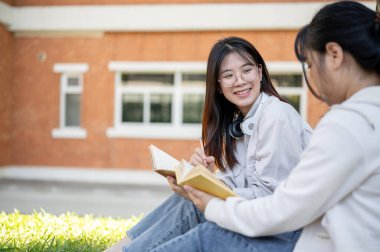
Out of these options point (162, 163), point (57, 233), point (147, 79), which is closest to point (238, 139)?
point (162, 163)

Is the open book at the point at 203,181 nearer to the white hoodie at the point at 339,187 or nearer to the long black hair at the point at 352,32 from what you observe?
the white hoodie at the point at 339,187

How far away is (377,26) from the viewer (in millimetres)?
1566

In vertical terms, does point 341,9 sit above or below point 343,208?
above

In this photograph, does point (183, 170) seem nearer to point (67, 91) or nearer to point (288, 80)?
point (288, 80)

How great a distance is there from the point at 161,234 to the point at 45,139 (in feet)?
32.2

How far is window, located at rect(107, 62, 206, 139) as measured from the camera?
1089 centimetres

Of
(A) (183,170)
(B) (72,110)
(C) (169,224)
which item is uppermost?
(A) (183,170)

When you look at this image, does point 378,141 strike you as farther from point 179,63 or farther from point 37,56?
point 37,56

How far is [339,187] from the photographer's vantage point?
4.81 ft

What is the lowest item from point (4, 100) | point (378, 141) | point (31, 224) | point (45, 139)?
point (45, 139)

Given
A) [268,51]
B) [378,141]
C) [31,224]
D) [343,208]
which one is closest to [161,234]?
[343,208]

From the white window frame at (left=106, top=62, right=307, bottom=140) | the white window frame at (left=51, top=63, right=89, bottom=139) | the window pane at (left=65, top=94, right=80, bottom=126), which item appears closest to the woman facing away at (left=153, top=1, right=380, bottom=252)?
the white window frame at (left=106, top=62, right=307, bottom=140)

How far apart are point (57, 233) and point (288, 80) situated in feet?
25.2

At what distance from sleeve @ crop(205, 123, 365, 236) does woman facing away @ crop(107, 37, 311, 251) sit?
33 cm
